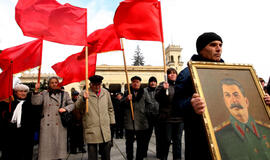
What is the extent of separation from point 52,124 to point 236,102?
3.48m

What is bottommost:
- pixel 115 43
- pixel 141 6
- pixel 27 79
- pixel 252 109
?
pixel 252 109

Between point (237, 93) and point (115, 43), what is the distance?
3721 millimetres

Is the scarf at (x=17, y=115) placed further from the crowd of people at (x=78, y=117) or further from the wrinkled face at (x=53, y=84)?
the wrinkled face at (x=53, y=84)

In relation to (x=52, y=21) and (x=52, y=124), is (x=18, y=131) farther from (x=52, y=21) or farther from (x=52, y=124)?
(x=52, y=21)

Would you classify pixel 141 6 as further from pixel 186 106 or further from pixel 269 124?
pixel 269 124

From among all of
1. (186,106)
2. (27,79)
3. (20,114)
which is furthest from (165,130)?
(27,79)

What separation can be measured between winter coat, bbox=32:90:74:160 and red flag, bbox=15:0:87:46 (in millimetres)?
1290

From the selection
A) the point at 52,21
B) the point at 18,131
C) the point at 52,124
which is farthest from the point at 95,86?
the point at 18,131

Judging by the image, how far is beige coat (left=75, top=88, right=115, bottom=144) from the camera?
343 cm

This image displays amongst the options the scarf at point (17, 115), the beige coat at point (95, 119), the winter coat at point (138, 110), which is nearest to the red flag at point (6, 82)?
the scarf at point (17, 115)

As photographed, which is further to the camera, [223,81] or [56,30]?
[56,30]

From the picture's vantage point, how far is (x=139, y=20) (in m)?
3.24

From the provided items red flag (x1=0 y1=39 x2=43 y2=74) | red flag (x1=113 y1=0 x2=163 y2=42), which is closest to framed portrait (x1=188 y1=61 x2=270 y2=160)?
red flag (x1=113 y1=0 x2=163 y2=42)

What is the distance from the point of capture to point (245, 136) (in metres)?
1.48
